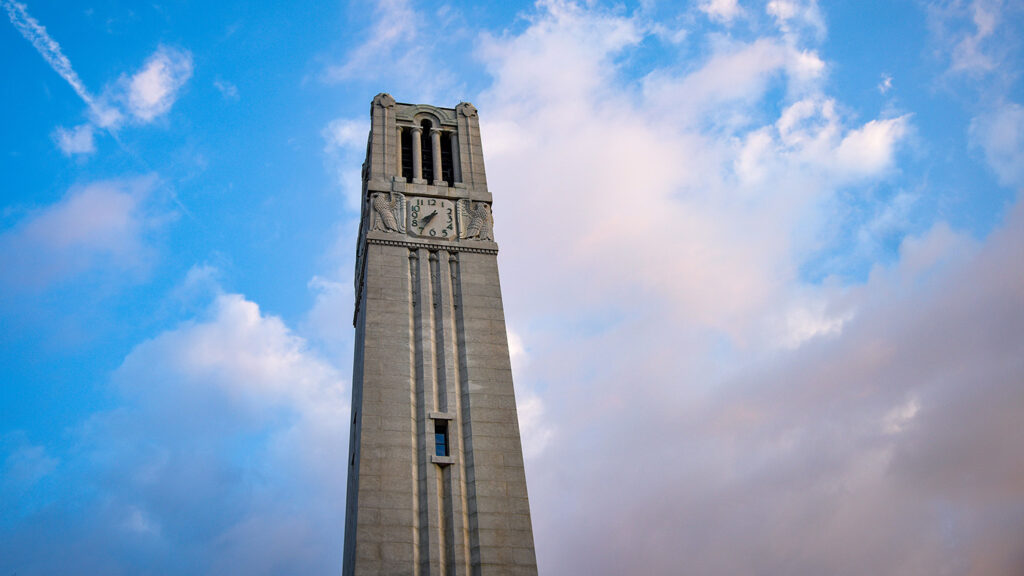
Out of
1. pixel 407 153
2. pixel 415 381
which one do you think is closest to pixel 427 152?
pixel 407 153

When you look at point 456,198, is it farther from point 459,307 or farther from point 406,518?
point 406,518

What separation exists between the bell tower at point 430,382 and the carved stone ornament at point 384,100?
872 mm

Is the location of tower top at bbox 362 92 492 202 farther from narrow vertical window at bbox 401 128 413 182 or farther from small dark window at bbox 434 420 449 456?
small dark window at bbox 434 420 449 456

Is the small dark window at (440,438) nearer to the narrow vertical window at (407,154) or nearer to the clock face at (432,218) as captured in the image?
the clock face at (432,218)

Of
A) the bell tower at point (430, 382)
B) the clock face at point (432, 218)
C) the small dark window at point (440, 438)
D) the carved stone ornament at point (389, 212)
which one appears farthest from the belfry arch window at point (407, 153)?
the small dark window at point (440, 438)

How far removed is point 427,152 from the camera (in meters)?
48.2

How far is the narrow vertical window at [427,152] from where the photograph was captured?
153 feet

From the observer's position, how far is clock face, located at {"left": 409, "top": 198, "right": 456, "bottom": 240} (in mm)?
42312

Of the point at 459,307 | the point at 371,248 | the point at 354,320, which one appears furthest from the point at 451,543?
the point at 354,320

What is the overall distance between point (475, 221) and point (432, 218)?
7.56 feet

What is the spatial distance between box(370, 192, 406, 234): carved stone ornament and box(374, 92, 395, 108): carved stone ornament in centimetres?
817

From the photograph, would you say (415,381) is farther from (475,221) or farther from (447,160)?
(447,160)

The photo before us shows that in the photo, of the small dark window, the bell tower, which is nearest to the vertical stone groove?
the bell tower

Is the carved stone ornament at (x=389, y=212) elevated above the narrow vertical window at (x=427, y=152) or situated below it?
below
